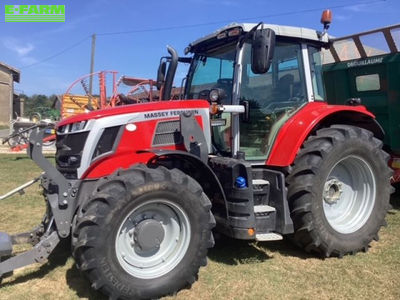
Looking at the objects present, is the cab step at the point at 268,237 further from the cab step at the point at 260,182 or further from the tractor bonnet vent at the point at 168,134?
the tractor bonnet vent at the point at 168,134

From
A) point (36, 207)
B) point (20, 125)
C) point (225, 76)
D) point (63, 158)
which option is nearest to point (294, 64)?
point (225, 76)

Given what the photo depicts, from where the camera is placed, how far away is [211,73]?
4.86m

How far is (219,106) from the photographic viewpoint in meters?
4.16

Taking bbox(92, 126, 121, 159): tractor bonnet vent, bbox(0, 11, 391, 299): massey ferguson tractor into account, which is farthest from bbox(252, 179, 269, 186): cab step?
bbox(92, 126, 121, 159): tractor bonnet vent

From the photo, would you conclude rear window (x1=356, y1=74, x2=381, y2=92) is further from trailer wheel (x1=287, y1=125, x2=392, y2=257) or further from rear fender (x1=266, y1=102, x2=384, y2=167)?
trailer wheel (x1=287, y1=125, x2=392, y2=257)

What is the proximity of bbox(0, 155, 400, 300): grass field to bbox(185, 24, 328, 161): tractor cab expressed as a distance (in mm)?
1073

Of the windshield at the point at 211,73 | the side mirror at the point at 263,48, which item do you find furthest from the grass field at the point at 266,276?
the side mirror at the point at 263,48

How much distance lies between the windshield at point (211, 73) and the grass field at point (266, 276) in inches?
66.7

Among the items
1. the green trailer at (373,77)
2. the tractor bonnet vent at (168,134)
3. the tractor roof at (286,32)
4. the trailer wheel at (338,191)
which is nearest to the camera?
the tractor bonnet vent at (168,134)

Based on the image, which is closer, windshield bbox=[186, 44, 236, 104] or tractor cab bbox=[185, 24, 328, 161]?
tractor cab bbox=[185, 24, 328, 161]

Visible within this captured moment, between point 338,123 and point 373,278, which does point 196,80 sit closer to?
point 338,123

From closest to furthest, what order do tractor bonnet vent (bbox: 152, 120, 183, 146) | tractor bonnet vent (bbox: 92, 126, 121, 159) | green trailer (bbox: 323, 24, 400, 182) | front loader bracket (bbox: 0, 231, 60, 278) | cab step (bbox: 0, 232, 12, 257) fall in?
1. front loader bracket (bbox: 0, 231, 60, 278)
2. cab step (bbox: 0, 232, 12, 257)
3. tractor bonnet vent (bbox: 92, 126, 121, 159)
4. tractor bonnet vent (bbox: 152, 120, 183, 146)
5. green trailer (bbox: 323, 24, 400, 182)

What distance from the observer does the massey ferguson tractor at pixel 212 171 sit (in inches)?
133

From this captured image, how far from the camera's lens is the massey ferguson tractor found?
3377 millimetres
